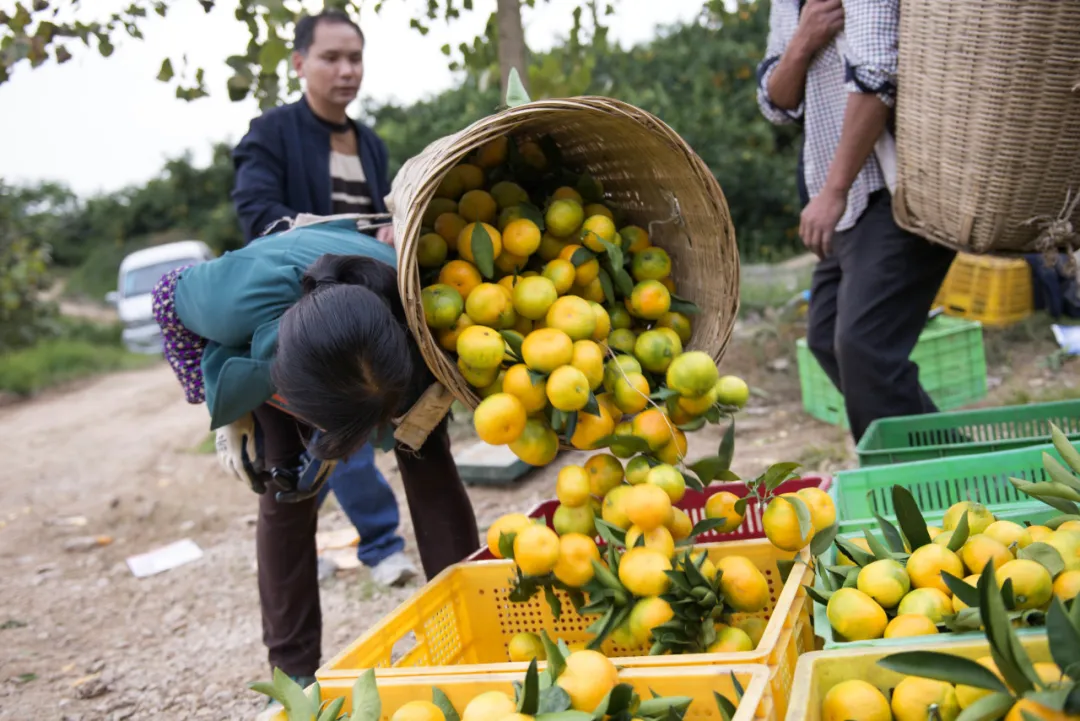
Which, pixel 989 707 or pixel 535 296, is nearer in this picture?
pixel 989 707

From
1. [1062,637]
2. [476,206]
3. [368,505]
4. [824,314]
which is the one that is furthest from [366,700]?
[368,505]

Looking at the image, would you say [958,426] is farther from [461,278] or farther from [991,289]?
[991,289]

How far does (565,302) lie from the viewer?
5.74 feet

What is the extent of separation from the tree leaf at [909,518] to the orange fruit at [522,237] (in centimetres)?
82

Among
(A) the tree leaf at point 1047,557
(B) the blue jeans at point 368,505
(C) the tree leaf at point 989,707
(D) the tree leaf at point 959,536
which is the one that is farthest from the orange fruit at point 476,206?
(B) the blue jeans at point 368,505

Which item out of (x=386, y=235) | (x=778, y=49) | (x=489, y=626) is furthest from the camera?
(x=778, y=49)

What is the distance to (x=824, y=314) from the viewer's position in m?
2.82

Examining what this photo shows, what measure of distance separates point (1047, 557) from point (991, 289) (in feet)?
14.8

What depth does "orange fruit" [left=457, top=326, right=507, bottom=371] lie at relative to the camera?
5.54 feet

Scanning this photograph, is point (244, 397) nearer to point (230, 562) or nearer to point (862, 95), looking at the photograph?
point (862, 95)

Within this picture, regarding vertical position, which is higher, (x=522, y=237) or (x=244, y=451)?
(x=522, y=237)

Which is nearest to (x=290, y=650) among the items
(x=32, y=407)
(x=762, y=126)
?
(x=762, y=126)

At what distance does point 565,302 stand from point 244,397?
752 millimetres

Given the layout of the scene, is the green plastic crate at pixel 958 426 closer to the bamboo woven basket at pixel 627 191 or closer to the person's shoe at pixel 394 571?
the bamboo woven basket at pixel 627 191
